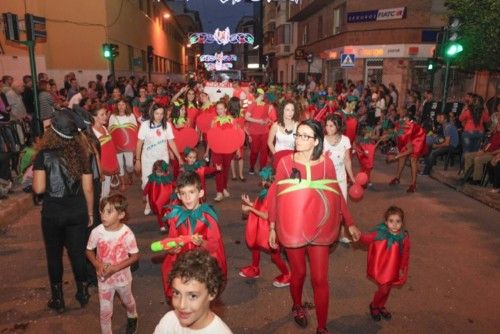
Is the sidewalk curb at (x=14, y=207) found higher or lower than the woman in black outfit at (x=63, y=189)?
lower

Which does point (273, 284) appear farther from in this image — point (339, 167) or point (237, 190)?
point (237, 190)

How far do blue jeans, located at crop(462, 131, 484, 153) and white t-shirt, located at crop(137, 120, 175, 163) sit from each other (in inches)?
306

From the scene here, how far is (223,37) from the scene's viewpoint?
3906 cm

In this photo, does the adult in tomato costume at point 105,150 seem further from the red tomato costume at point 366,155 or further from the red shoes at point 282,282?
the red tomato costume at point 366,155

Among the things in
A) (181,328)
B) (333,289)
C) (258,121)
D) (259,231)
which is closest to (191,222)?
(259,231)

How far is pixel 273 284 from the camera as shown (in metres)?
5.13

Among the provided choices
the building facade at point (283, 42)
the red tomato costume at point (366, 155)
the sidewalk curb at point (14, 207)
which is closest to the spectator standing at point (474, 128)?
the red tomato costume at point (366, 155)

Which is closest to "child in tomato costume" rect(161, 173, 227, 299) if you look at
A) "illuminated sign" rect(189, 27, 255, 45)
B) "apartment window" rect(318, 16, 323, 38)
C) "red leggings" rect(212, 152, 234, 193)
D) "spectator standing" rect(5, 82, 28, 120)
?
"red leggings" rect(212, 152, 234, 193)

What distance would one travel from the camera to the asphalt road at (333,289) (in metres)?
4.33

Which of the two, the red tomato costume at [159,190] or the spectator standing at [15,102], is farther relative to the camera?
the spectator standing at [15,102]

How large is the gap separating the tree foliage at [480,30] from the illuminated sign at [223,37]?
26.7 m

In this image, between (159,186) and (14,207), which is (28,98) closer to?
(14,207)

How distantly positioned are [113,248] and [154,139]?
129 inches

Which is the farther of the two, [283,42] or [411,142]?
[283,42]
